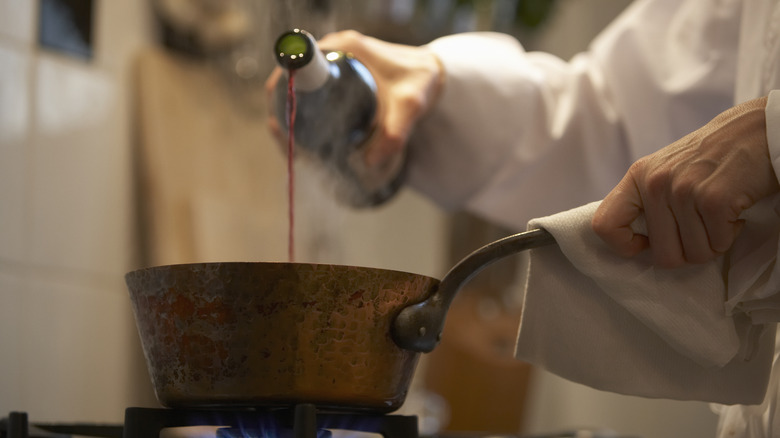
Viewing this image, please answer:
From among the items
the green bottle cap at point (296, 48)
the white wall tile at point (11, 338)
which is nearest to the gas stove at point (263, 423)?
the green bottle cap at point (296, 48)

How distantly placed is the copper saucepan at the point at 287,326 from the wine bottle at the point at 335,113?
19 centimetres

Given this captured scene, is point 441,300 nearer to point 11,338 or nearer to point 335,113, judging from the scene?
point 335,113

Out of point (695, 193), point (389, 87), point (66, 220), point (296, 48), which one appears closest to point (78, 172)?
point (66, 220)

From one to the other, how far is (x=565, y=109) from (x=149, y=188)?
0.60m

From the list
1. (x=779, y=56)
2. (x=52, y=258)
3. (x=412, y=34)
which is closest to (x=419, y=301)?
(x=779, y=56)

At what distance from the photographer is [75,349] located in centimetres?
110

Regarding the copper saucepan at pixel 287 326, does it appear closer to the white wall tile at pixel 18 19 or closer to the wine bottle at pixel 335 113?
the wine bottle at pixel 335 113

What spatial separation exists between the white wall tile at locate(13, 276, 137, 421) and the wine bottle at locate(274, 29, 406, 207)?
1.35 ft

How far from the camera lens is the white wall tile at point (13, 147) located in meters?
0.97

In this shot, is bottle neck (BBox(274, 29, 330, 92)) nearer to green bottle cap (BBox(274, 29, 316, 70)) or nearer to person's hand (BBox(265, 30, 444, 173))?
green bottle cap (BBox(274, 29, 316, 70))

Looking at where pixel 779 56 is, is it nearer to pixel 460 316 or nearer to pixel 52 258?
pixel 52 258

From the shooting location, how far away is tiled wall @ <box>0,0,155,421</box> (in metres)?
0.98

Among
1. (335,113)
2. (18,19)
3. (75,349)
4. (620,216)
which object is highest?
(18,19)

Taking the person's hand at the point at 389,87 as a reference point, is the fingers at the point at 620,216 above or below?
below
